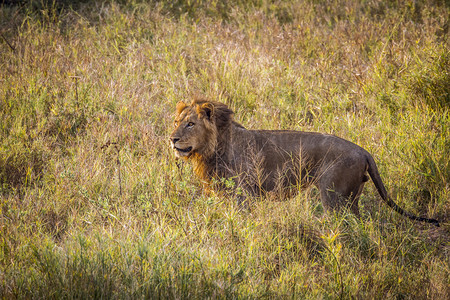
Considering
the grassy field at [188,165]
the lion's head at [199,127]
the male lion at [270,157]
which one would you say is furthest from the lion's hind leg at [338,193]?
the lion's head at [199,127]

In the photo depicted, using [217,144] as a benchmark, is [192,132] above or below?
above

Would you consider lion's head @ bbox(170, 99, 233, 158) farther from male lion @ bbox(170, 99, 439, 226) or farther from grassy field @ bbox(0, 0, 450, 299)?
grassy field @ bbox(0, 0, 450, 299)

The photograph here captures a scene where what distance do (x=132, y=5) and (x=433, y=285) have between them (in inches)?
319

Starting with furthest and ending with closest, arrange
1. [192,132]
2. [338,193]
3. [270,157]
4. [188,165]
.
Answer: [188,165]
[270,157]
[192,132]
[338,193]

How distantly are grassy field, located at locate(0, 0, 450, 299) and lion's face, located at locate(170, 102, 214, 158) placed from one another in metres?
0.37

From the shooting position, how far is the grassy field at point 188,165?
338 centimetres

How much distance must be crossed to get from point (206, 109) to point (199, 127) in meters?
0.21

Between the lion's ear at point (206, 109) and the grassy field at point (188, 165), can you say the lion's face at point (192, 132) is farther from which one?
the grassy field at point (188, 165)

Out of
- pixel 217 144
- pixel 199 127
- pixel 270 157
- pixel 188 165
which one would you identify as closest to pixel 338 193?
pixel 270 157

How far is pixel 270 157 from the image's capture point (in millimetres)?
4906

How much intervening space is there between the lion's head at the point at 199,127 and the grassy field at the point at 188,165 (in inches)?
15.5

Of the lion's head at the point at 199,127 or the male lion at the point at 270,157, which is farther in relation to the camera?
the lion's head at the point at 199,127

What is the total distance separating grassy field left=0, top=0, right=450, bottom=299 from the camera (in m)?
3.38

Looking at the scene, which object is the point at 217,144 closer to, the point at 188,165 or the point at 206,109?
the point at 206,109
